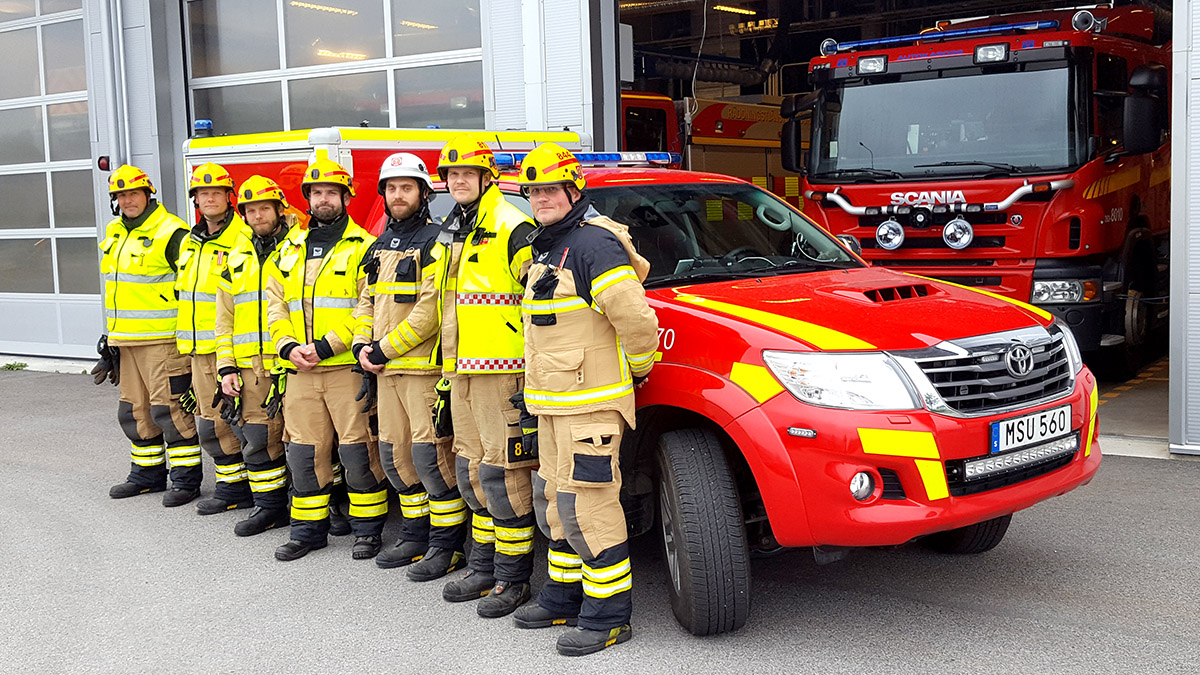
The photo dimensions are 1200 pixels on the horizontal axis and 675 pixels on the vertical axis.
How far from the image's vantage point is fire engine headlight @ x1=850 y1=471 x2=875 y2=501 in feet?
12.8

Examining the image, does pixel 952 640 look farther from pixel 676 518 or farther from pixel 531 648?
pixel 531 648

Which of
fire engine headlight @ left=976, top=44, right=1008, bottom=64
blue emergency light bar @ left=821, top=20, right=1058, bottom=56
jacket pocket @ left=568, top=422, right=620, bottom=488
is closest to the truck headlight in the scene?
fire engine headlight @ left=976, top=44, right=1008, bottom=64

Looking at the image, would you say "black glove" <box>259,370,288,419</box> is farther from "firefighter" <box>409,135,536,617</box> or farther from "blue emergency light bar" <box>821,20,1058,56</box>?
"blue emergency light bar" <box>821,20,1058,56</box>

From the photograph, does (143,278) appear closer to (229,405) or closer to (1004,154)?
(229,405)

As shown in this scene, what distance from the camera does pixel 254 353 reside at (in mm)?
5973

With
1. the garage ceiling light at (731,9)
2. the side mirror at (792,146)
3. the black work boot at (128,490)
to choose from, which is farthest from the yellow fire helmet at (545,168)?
A: the garage ceiling light at (731,9)

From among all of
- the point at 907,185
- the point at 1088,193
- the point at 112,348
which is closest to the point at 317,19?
the point at 112,348

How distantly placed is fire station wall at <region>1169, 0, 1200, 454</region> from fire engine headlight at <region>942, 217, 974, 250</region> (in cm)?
183

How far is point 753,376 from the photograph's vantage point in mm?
4086

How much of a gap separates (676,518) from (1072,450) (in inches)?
61.7

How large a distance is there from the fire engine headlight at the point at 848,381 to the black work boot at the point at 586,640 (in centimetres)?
118

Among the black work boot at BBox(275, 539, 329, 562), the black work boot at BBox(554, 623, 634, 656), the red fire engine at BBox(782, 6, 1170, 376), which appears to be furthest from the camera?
the red fire engine at BBox(782, 6, 1170, 376)

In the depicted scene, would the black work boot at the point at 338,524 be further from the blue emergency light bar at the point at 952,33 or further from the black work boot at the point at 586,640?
the blue emergency light bar at the point at 952,33

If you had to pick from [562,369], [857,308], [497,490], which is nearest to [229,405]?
[497,490]
